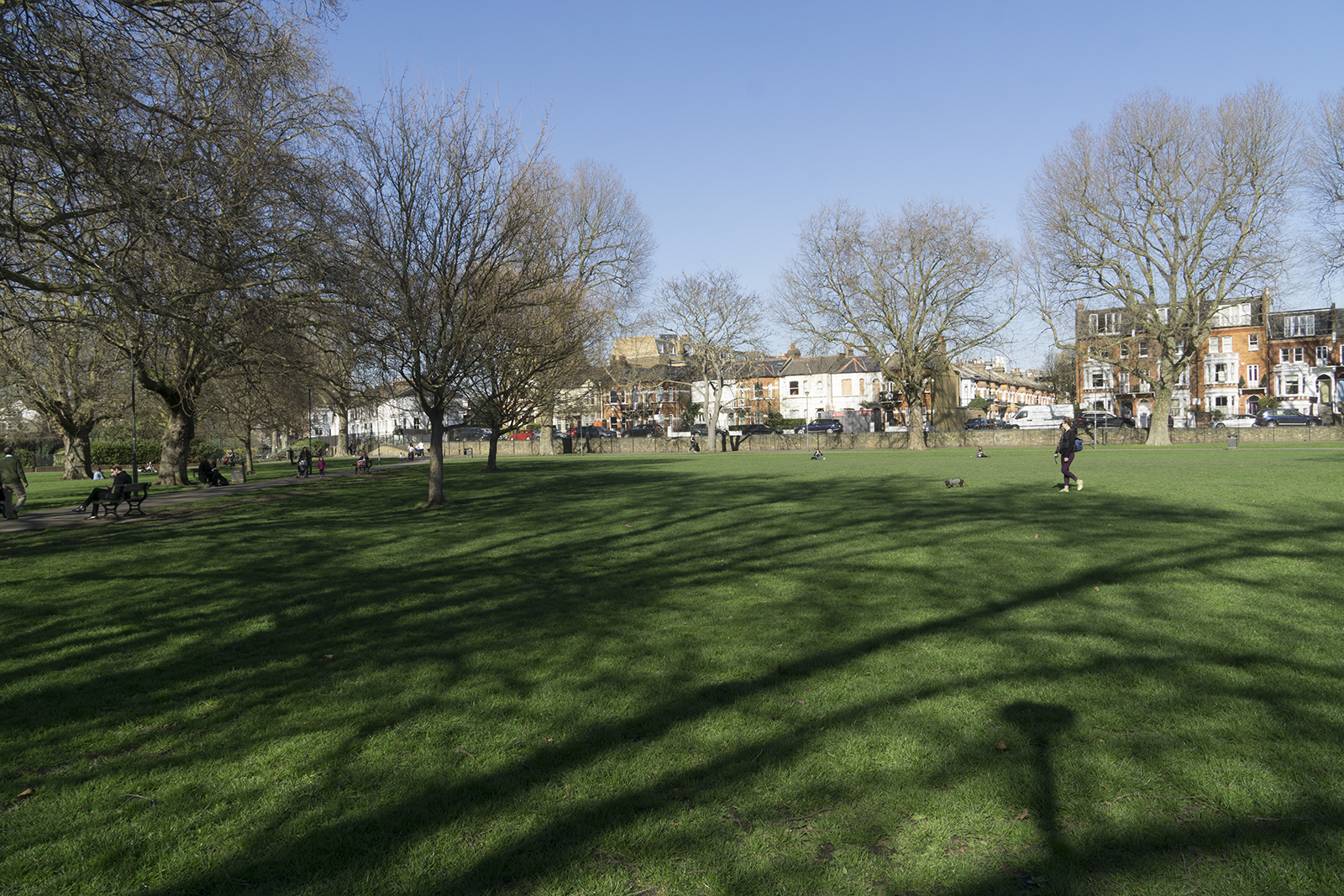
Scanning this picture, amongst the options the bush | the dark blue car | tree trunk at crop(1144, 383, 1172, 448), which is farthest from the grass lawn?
the dark blue car

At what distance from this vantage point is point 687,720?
5172 mm

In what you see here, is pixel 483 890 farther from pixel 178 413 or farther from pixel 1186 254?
pixel 1186 254

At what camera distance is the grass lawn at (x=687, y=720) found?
3.56 metres

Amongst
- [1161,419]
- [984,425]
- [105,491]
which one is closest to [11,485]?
[105,491]

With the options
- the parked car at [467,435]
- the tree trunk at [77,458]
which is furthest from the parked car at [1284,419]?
the tree trunk at [77,458]

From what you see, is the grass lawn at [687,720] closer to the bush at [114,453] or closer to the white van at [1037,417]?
the bush at [114,453]

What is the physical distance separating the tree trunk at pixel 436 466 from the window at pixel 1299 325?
94.5 m

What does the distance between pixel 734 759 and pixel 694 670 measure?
166 centimetres

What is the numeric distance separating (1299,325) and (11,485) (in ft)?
341

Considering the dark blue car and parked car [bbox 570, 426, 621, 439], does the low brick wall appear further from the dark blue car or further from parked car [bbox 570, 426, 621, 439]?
the dark blue car

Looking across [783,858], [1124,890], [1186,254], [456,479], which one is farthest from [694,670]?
[1186,254]

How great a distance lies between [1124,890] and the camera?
10.7 ft

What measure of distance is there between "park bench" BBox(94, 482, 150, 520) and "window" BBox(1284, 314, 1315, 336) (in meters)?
101

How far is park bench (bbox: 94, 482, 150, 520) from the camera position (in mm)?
16969
